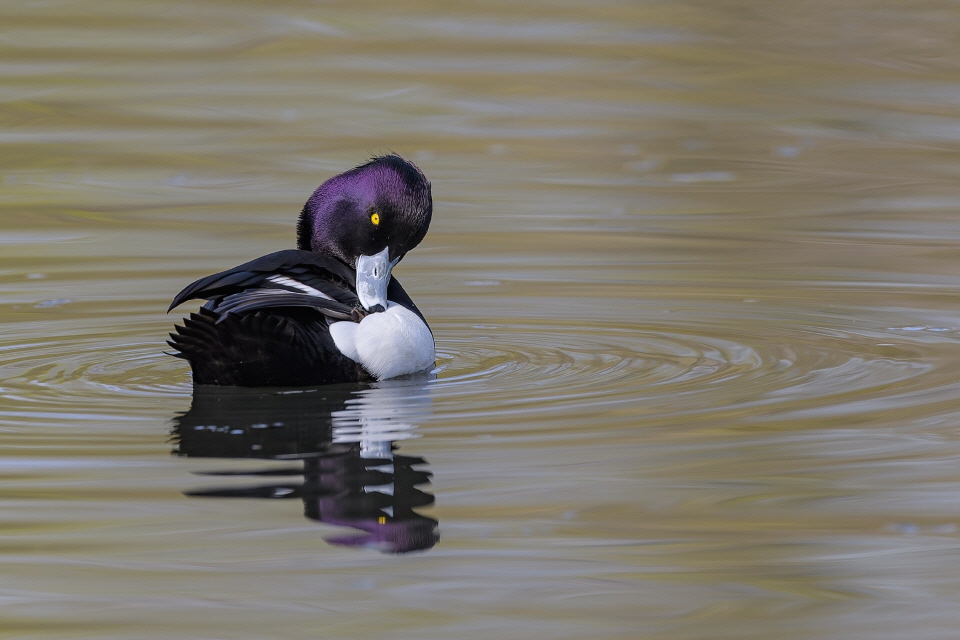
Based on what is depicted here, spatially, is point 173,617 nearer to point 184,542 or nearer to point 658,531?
point 184,542

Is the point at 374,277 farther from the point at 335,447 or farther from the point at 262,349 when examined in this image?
the point at 335,447


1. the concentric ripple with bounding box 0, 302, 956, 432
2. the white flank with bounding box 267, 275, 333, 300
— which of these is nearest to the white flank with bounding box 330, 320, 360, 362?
the white flank with bounding box 267, 275, 333, 300

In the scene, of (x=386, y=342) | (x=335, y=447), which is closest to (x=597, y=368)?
(x=386, y=342)

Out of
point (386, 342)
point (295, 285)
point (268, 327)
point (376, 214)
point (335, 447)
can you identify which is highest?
point (376, 214)

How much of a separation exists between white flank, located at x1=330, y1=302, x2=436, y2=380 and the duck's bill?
67mm

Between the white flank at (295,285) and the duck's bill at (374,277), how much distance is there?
0.85 ft

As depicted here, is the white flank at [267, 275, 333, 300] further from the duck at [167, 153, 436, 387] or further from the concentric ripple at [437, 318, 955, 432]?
the concentric ripple at [437, 318, 955, 432]

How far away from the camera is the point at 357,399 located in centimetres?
623

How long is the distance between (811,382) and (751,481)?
4.67ft

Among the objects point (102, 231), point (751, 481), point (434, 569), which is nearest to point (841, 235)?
point (102, 231)

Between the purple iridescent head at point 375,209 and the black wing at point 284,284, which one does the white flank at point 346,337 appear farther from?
the purple iridescent head at point 375,209

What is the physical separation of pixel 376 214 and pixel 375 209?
0.02 metres

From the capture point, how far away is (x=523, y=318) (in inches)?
313

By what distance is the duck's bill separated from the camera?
655 centimetres
